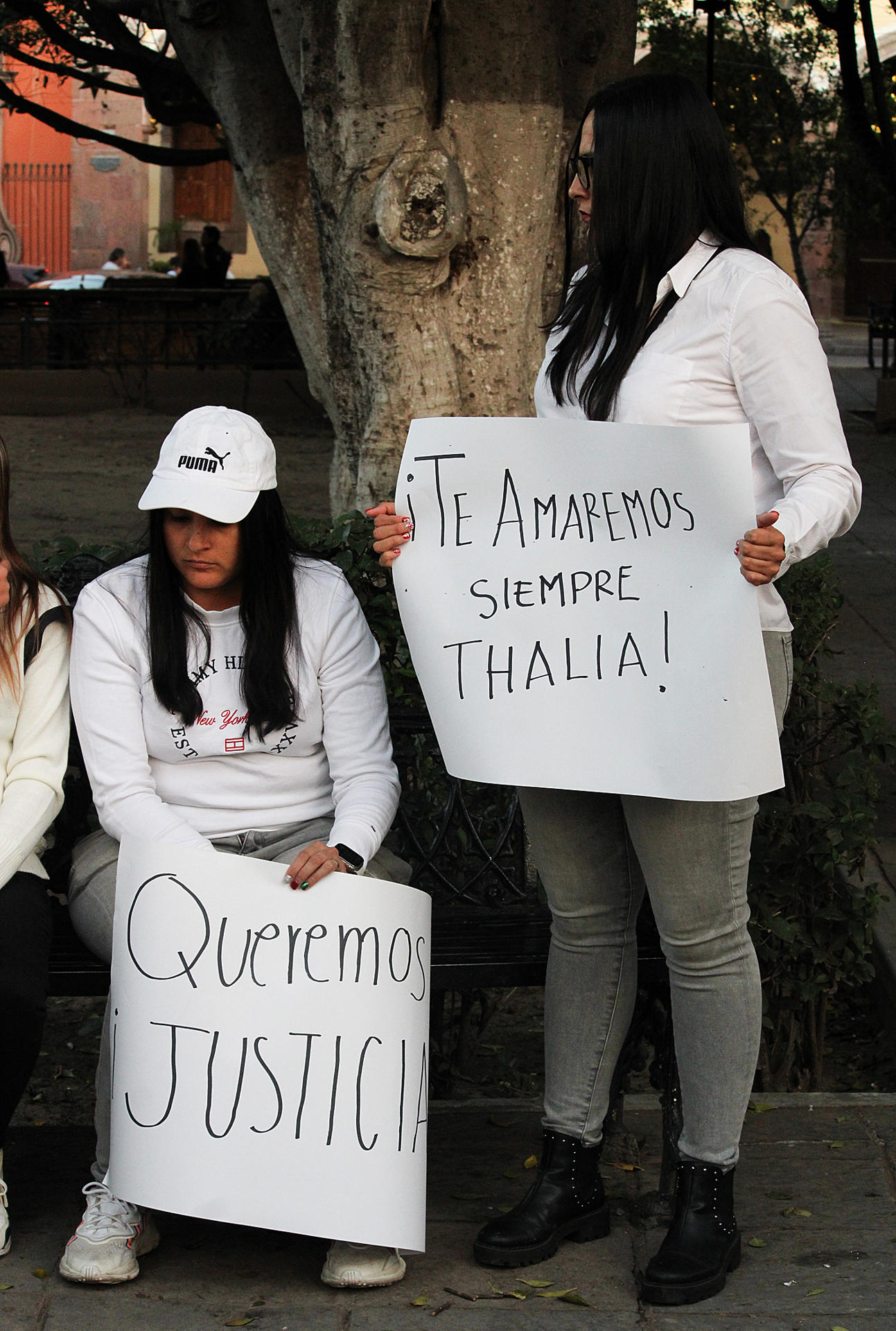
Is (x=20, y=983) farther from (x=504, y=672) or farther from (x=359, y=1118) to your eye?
(x=504, y=672)

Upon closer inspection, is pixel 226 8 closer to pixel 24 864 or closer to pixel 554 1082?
pixel 24 864

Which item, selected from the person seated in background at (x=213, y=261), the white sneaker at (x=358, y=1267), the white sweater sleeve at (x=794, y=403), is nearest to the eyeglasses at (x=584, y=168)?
the white sweater sleeve at (x=794, y=403)

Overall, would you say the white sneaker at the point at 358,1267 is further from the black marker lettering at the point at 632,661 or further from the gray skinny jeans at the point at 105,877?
the black marker lettering at the point at 632,661

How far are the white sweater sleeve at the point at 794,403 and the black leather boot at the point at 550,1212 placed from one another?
115 centimetres

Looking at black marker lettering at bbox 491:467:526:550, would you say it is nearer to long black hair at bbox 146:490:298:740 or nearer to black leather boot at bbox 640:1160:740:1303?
long black hair at bbox 146:490:298:740

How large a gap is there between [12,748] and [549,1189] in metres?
1.28

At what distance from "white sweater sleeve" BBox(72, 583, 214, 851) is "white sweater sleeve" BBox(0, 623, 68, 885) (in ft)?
0.17

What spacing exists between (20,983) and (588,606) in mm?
1200

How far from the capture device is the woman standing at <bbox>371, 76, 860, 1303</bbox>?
2.57 meters

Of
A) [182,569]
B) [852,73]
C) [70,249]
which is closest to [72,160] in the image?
[70,249]

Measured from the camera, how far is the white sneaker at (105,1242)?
9.24ft

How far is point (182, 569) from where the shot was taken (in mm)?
3010

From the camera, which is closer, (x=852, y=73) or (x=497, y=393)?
(x=497, y=393)

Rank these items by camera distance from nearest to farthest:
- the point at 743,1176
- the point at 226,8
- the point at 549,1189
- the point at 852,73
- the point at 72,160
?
the point at 549,1189
the point at 743,1176
the point at 226,8
the point at 852,73
the point at 72,160
